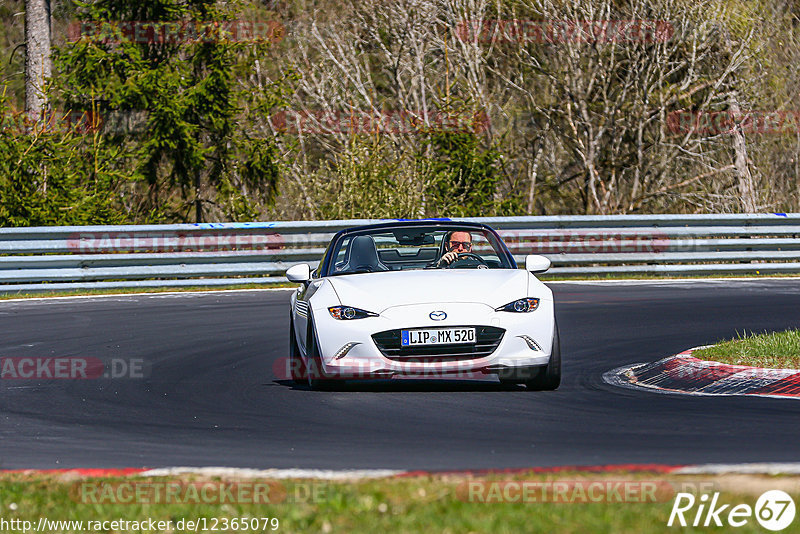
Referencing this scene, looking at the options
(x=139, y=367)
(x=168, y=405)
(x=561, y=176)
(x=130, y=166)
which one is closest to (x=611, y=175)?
(x=561, y=176)

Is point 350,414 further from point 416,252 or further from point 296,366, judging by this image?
point 416,252

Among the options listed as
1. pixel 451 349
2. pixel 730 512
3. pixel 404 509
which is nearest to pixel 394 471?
pixel 404 509

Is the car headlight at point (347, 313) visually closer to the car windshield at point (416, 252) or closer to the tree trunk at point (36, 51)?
the car windshield at point (416, 252)

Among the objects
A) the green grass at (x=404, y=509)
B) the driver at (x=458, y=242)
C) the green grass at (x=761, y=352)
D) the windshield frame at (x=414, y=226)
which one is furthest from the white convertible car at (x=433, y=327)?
the green grass at (x=404, y=509)

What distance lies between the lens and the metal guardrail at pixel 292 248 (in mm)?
20109

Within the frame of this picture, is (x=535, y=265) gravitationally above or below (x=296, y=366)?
above

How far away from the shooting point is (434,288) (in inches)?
382

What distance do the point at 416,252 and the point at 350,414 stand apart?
289 cm

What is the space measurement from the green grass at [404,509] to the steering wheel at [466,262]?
4.82 m

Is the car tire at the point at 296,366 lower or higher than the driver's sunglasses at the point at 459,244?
lower

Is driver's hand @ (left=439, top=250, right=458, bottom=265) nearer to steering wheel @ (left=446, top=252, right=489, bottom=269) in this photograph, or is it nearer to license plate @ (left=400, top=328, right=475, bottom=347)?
steering wheel @ (left=446, top=252, right=489, bottom=269)

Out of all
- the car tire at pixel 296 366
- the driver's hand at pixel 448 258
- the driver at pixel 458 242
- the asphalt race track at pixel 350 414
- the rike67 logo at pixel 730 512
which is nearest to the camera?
the rike67 logo at pixel 730 512

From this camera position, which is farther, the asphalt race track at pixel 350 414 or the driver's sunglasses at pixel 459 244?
the driver's sunglasses at pixel 459 244

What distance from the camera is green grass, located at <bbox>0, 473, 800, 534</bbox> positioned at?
508 centimetres
